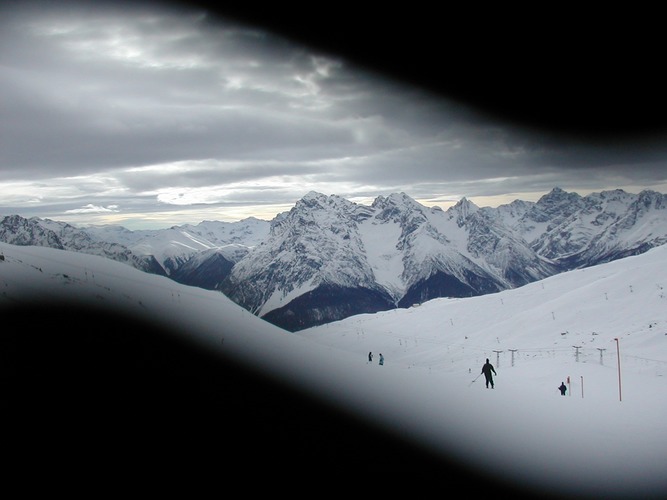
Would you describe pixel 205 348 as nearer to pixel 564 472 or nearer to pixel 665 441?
pixel 564 472

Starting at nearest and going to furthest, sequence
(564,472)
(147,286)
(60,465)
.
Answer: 1. (60,465)
2. (564,472)
3. (147,286)

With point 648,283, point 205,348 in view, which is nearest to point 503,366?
point 648,283

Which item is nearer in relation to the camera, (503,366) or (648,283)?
(503,366)

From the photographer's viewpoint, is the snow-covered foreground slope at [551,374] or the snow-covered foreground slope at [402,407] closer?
the snow-covered foreground slope at [402,407]

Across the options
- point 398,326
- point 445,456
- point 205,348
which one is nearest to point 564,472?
point 445,456

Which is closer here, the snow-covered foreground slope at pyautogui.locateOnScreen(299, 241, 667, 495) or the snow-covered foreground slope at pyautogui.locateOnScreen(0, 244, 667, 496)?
the snow-covered foreground slope at pyautogui.locateOnScreen(0, 244, 667, 496)

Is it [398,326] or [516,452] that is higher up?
[516,452]

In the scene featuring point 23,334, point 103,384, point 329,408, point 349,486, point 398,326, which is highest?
point 23,334

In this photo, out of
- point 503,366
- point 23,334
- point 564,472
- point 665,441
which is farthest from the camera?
point 503,366

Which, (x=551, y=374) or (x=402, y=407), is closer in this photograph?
A: (x=402, y=407)

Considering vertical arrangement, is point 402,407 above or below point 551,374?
above

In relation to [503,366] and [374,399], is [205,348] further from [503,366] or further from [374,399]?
[503,366]
